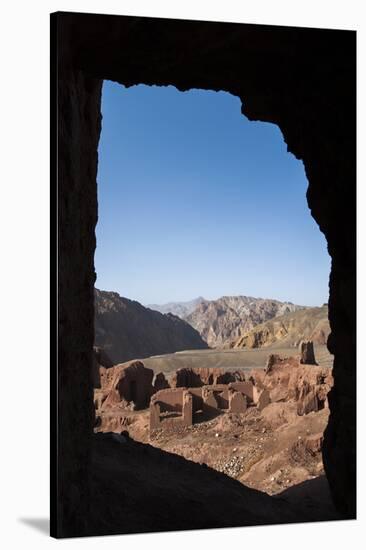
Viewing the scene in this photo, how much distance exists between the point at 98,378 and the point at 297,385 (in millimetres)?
5186

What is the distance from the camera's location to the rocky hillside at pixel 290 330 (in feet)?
36.6

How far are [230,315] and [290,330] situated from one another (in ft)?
7.24

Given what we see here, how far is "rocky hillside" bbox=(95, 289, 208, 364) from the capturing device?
30.6 feet

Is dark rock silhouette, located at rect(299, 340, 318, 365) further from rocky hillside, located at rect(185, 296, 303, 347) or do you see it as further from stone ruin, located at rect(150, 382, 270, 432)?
rocky hillside, located at rect(185, 296, 303, 347)

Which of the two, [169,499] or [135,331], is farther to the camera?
[135,331]

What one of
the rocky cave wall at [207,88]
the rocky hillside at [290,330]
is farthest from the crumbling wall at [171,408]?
the rocky cave wall at [207,88]

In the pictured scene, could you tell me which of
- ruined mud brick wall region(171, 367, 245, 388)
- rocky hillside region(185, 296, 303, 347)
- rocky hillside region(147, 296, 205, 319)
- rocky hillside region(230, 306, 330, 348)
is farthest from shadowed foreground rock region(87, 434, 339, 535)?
ruined mud brick wall region(171, 367, 245, 388)

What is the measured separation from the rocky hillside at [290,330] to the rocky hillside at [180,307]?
150 cm

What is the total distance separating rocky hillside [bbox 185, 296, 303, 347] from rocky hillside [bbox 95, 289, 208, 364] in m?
0.21

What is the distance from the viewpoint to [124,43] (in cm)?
752

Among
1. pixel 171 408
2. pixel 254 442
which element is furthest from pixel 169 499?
pixel 171 408

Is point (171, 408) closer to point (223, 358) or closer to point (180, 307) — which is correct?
point (223, 358)

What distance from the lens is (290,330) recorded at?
1387 cm

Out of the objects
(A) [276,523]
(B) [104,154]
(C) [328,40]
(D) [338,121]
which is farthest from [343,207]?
(A) [276,523]
